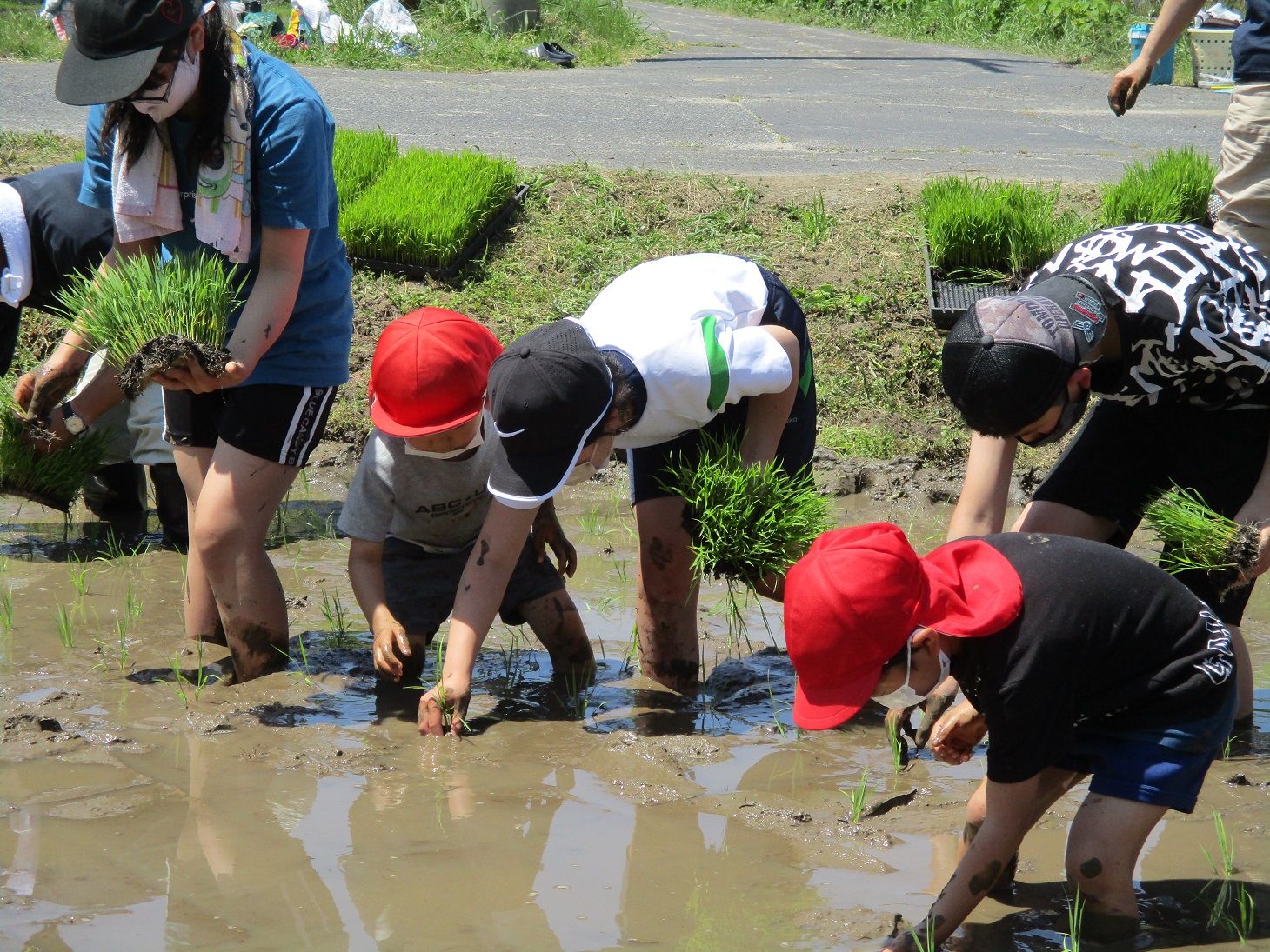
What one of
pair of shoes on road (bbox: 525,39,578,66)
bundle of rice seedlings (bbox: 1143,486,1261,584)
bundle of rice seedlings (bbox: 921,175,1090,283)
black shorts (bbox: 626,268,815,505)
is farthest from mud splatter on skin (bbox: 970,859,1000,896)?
pair of shoes on road (bbox: 525,39,578,66)

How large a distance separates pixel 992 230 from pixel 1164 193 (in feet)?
2.74

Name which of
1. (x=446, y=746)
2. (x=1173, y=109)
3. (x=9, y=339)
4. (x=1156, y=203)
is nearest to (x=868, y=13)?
(x=1173, y=109)

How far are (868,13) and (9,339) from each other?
1555 centimetres

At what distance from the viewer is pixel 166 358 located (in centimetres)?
319

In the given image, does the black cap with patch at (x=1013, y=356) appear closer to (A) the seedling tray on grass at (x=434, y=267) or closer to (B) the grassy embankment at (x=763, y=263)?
(B) the grassy embankment at (x=763, y=263)

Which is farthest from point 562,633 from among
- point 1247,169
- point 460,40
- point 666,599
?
point 460,40

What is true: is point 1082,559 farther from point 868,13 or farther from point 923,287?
point 868,13

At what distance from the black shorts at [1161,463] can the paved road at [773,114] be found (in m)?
4.40

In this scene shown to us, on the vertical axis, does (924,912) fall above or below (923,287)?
below

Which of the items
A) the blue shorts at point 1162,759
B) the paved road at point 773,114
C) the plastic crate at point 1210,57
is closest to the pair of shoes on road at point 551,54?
the paved road at point 773,114

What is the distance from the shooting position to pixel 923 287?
6.16 meters

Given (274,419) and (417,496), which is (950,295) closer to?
(417,496)

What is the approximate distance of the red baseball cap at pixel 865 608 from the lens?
2229 mm

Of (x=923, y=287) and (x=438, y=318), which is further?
(x=923, y=287)
